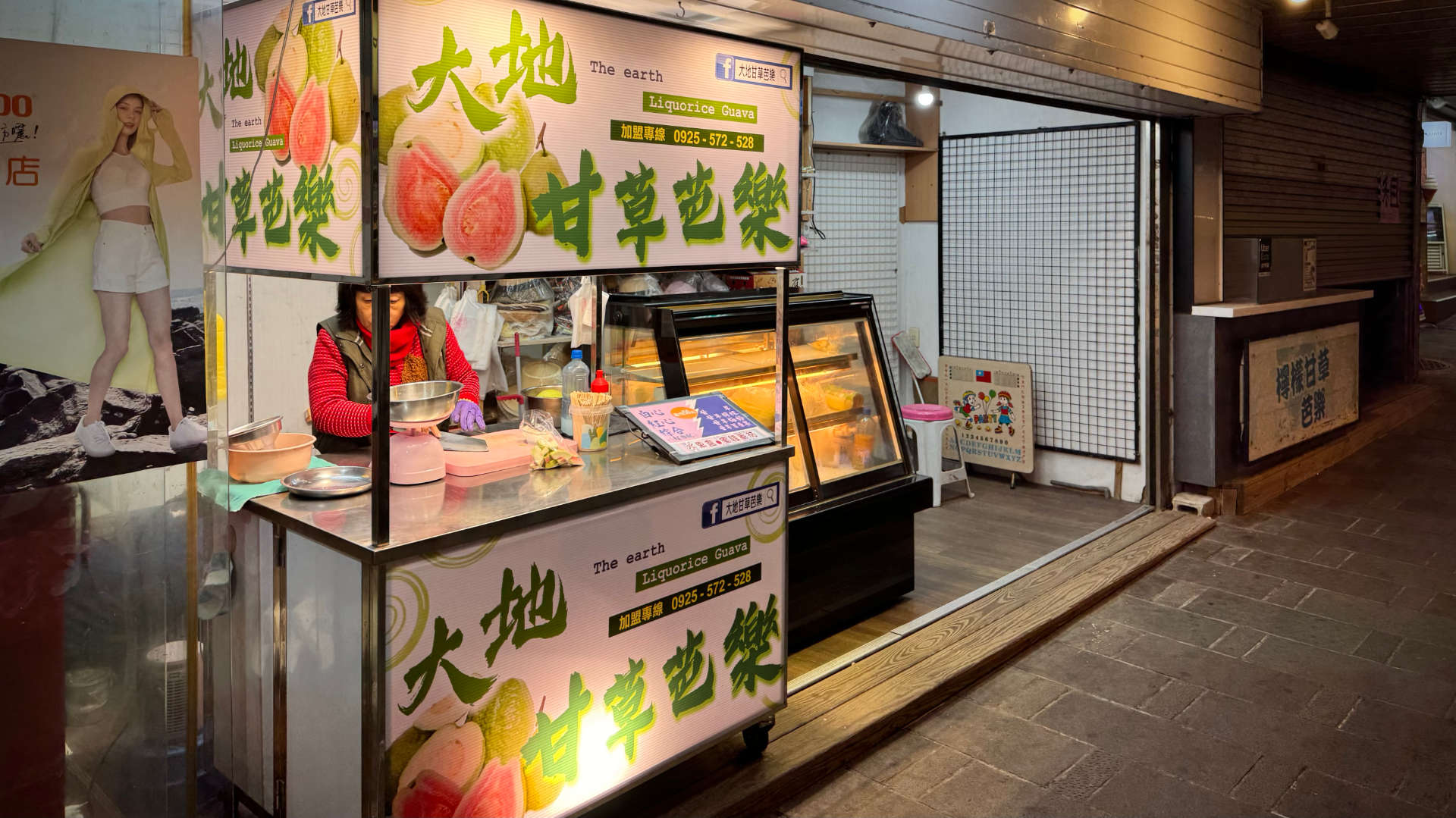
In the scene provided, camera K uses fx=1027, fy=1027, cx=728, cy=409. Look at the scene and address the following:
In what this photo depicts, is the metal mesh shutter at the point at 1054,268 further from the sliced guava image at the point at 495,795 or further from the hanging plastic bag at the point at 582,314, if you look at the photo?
the sliced guava image at the point at 495,795

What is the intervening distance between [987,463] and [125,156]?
588cm

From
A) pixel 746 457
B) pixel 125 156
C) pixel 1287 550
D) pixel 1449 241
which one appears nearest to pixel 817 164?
pixel 1287 550

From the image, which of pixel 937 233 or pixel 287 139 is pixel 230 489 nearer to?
pixel 287 139

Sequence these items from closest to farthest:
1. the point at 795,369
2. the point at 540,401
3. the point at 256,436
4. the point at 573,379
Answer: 1. the point at 256,436
2. the point at 573,379
3. the point at 540,401
4. the point at 795,369

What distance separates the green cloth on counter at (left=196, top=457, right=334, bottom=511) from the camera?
8.65 ft

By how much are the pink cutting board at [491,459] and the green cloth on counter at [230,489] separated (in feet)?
1.53

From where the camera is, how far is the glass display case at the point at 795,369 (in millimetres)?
4090

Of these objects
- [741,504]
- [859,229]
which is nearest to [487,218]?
[741,504]

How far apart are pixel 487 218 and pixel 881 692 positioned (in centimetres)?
232

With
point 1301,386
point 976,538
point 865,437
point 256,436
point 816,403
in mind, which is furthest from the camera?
point 1301,386

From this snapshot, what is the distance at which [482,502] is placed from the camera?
2.72 m

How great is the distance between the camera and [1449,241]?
18.5 metres

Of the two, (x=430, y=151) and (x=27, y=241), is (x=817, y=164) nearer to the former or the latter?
(x=430, y=151)

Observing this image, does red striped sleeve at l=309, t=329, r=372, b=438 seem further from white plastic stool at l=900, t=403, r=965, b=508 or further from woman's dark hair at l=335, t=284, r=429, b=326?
white plastic stool at l=900, t=403, r=965, b=508
